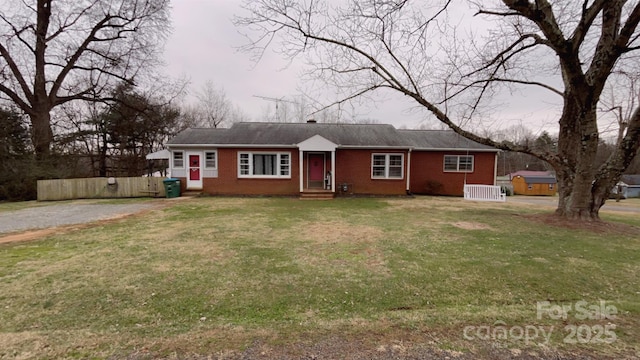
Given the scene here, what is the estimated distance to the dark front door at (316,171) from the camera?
1558 centimetres

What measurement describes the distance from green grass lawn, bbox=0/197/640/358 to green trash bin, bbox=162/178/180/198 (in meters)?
7.65

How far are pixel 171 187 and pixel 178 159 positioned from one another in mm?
1748

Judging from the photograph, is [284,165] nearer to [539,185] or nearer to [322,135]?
[322,135]

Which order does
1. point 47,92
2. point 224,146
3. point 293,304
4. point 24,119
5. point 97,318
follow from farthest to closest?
1. point 47,92
2. point 24,119
3. point 224,146
4. point 293,304
5. point 97,318

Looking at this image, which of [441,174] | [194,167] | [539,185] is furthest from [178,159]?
[539,185]

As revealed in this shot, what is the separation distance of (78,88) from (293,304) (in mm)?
23692

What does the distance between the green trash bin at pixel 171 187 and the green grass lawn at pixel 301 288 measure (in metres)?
7.65

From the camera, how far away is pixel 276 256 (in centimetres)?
512

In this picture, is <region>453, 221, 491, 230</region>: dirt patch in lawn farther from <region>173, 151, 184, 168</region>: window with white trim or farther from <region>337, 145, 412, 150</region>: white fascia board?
<region>173, 151, 184, 168</region>: window with white trim

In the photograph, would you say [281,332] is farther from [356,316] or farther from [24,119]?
[24,119]

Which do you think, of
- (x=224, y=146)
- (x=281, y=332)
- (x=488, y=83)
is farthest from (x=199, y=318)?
(x=224, y=146)

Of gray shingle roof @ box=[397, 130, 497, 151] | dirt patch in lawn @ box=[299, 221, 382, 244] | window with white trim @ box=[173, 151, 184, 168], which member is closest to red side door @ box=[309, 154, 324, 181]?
gray shingle roof @ box=[397, 130, 497, 151]

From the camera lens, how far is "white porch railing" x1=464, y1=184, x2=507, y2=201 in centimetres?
1495

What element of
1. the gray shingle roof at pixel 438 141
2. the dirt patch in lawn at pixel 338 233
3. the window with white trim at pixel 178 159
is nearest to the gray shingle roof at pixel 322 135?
the gray shingle roof at pixel 438 141
